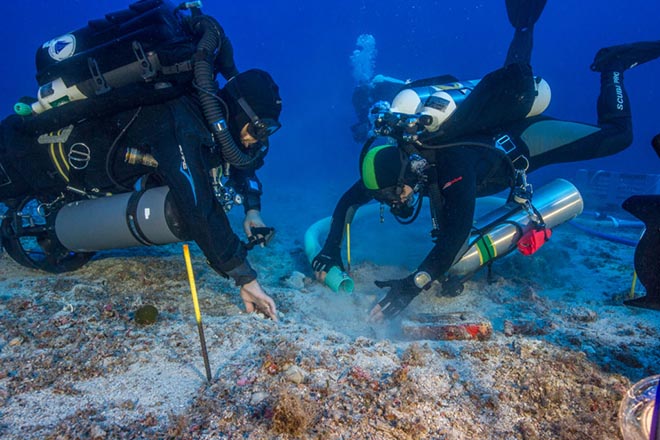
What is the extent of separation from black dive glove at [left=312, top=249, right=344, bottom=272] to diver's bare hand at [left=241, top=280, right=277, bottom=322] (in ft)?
4.79

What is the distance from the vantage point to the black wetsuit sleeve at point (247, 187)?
429cm

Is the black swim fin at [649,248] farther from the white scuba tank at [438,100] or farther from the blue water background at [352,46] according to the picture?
the blue water background at [352,46]

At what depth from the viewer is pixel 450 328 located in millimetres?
2566

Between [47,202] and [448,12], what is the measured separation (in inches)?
4862

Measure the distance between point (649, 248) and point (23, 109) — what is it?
16.0 ft

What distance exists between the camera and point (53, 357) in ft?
6.64

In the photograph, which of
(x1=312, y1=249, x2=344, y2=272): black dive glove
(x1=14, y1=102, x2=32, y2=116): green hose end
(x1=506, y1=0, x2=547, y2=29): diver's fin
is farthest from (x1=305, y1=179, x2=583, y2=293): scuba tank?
(x1=506, y1=0, x2=547, y2=29): diver's fin

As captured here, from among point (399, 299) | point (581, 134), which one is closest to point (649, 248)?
point (399, 299)

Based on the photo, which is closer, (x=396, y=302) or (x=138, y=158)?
(x=138, y=158)

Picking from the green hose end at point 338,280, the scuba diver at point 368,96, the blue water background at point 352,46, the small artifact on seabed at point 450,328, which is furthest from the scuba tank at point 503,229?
the blue water background at point 352,46

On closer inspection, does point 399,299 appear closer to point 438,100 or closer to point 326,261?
point 326,261

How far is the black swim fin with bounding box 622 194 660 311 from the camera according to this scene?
157cm

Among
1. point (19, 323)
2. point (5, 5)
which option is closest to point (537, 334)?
point (19, 323)

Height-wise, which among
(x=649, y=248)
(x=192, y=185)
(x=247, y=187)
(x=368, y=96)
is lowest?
(x=649, y=248)
